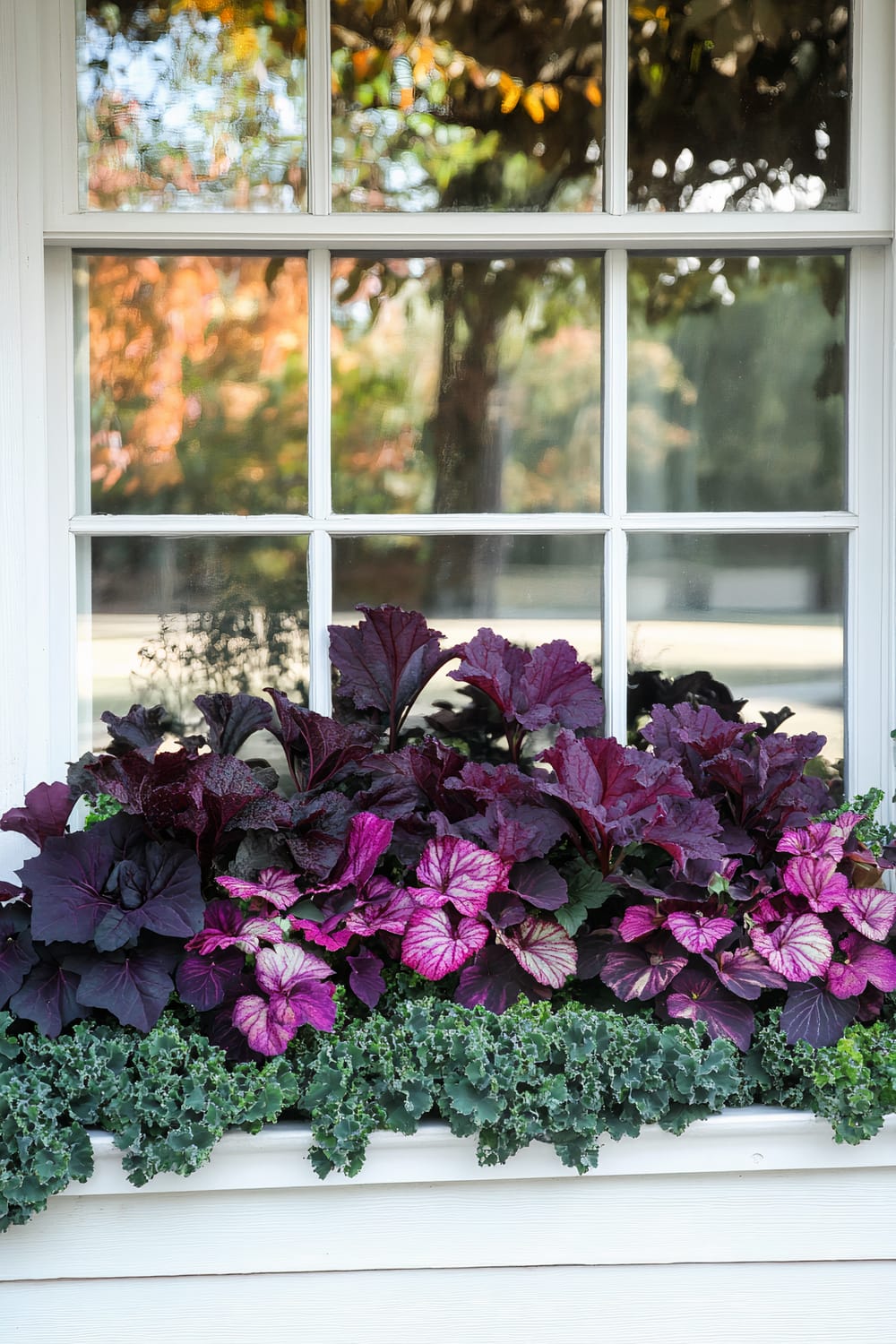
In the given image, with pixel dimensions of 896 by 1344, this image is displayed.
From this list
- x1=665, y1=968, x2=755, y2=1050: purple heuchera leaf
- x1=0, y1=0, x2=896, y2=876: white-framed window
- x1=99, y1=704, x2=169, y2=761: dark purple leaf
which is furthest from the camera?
x1=0, y1=0, x2=896, y2=876: white-framed window

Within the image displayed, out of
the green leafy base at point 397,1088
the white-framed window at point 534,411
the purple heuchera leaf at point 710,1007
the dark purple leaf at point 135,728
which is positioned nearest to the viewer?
the green leafy base at point 397,1088

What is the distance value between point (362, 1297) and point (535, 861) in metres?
0.63

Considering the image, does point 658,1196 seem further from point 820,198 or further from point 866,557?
point 820,198

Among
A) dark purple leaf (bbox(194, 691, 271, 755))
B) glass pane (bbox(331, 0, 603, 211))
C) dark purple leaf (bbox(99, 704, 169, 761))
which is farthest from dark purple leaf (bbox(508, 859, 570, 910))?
glass pane (bbox(331, 0, 603, 211))

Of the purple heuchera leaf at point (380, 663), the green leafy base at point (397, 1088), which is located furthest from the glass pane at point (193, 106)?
the green leafy base at point (397, 1088)

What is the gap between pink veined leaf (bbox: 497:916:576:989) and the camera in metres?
1.43

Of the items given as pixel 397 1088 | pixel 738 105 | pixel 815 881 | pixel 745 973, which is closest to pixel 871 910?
pixel 815 881

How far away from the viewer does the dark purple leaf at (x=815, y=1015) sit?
1.45m

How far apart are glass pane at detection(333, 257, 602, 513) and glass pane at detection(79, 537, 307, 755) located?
19cm

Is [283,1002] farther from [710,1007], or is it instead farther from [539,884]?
[710,1007]

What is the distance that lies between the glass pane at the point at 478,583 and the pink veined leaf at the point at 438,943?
1.53ft

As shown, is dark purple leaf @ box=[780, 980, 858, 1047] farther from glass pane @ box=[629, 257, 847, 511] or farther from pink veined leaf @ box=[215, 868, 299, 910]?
glass pane @ box=[629, 257, 847, 511]

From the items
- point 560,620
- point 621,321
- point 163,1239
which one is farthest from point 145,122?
point 163,1239

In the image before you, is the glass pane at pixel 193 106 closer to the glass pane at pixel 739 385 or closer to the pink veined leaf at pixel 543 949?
the glass pane at pixel 739 385
